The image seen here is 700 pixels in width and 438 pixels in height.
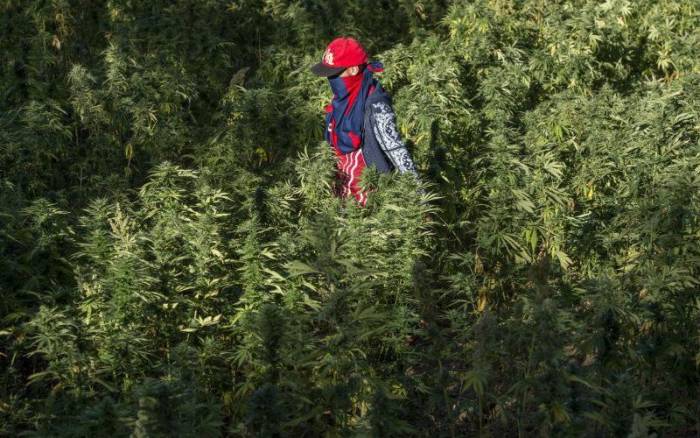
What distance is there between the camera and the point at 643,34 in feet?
23.9

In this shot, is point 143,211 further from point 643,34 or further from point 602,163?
point 643,34

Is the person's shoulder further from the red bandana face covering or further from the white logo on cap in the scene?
the white logo on cap

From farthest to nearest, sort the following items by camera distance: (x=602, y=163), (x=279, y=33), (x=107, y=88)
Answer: (x=279, y=33) → (x=107, y=88) → (x=602, y=163)

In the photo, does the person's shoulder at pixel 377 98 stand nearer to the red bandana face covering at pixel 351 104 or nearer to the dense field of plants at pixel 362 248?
the red bandana face covering at pixel 351 104

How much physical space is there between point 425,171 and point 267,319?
80.6 inches

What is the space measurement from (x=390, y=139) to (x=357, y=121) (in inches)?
8.5

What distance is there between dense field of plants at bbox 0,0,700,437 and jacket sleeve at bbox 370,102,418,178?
0.19 meters

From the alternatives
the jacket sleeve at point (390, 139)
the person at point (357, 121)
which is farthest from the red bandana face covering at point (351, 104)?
the jacket sleeve at point (390, 139)

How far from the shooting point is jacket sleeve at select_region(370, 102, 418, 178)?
15.4 ft

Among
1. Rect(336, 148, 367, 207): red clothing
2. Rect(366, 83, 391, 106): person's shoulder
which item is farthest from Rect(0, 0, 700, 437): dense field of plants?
Rect(366, 83, 391, 106): person's shoulder

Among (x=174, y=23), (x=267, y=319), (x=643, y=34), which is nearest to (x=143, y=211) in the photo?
(x=267, y=319)

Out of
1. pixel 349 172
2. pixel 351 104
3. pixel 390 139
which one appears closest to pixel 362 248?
pixel 390 139

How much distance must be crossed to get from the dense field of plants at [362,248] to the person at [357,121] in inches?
7.0

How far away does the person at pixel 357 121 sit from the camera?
4719mm
